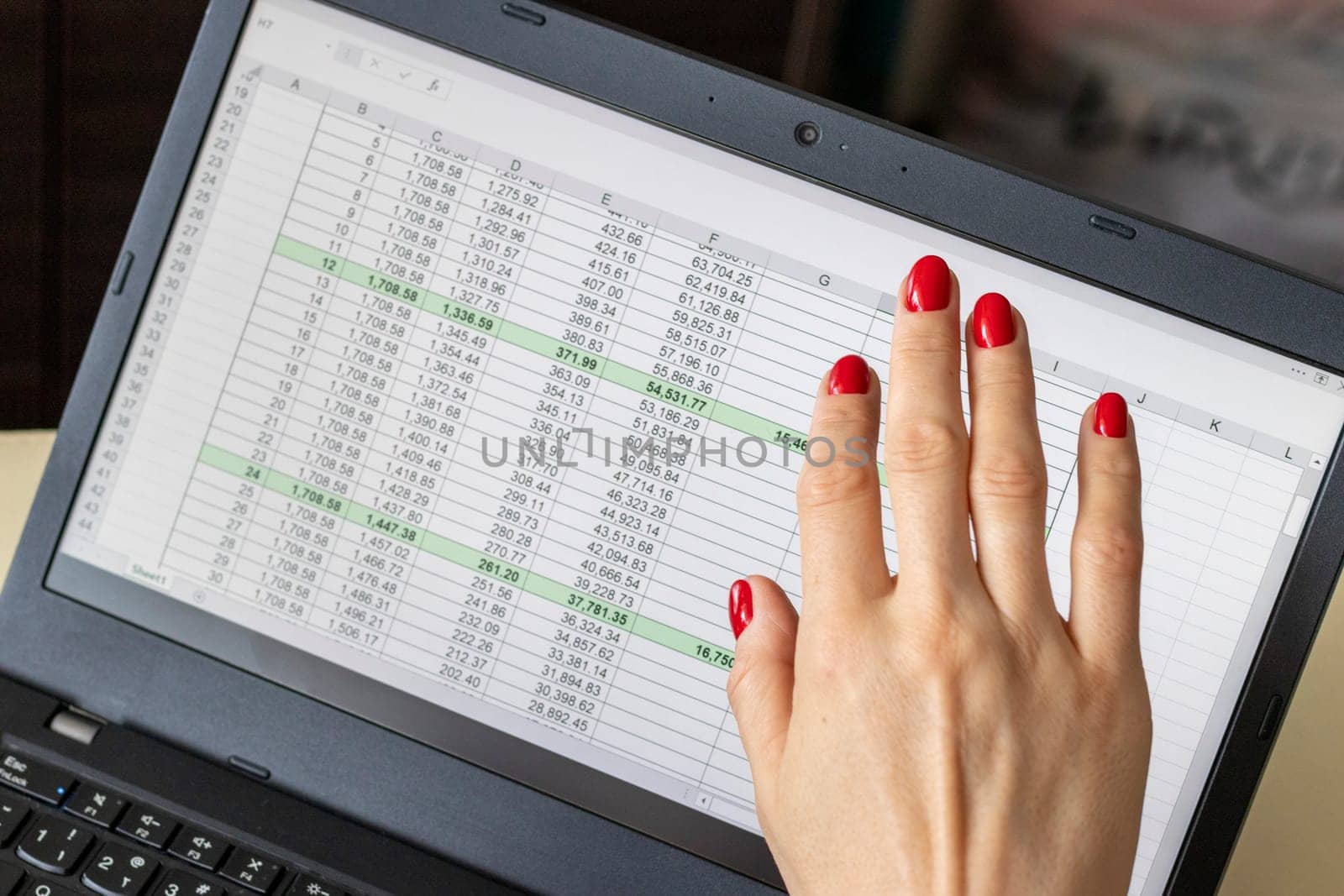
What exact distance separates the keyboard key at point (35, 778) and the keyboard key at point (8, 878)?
3 cm

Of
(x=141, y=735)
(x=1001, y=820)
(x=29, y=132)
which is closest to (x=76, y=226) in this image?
(x=29, y=132)

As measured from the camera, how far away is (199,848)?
545mm

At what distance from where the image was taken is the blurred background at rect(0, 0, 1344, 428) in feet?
2.43


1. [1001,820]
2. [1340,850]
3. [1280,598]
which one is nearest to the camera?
[1001,820]

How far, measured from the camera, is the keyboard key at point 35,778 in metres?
0.55

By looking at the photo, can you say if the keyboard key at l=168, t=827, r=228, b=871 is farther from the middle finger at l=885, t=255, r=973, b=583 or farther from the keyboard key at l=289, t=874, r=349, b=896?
the middle finger at l=885, t=255, r=973, b=583

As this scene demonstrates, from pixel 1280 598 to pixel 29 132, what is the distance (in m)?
0.73

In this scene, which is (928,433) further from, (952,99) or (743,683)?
(952,99)

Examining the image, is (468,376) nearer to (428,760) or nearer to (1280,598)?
(428,760)

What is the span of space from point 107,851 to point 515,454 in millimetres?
246

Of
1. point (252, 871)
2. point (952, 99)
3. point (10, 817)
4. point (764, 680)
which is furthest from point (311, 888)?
point (952, 99)

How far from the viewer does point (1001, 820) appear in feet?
1.38

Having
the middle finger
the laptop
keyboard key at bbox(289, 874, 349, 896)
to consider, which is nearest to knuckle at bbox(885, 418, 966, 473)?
the middle finger

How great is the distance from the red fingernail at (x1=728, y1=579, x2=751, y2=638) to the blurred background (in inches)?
15.4
